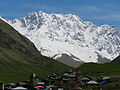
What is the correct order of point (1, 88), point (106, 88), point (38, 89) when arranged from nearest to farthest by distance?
1. point (1, 88)
2. point (38, 89)
3. point (106, 88)

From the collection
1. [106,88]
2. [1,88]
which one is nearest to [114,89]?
[106,88]

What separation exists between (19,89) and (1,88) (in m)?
16.8

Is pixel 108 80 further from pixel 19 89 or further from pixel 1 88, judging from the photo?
pixel 1 88

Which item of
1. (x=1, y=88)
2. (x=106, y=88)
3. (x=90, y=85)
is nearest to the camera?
(x=1, y=88)

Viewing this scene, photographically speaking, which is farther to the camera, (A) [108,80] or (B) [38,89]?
(A) [108,80]

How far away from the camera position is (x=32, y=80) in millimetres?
151000

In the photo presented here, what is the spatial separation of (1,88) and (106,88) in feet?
148

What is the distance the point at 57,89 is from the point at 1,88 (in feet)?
89.8

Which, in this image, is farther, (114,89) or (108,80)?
(108,80)

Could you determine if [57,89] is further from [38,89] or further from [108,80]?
[108,80]

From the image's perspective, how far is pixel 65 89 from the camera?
151625 millimetres

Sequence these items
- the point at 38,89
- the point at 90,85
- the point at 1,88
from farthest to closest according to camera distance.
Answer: the point at 90,85
the point at 38,89
the point at 1,88

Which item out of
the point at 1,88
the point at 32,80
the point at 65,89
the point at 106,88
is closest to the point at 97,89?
the point at 106,88

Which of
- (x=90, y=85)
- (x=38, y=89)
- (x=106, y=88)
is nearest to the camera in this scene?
(x=38, y=89)
